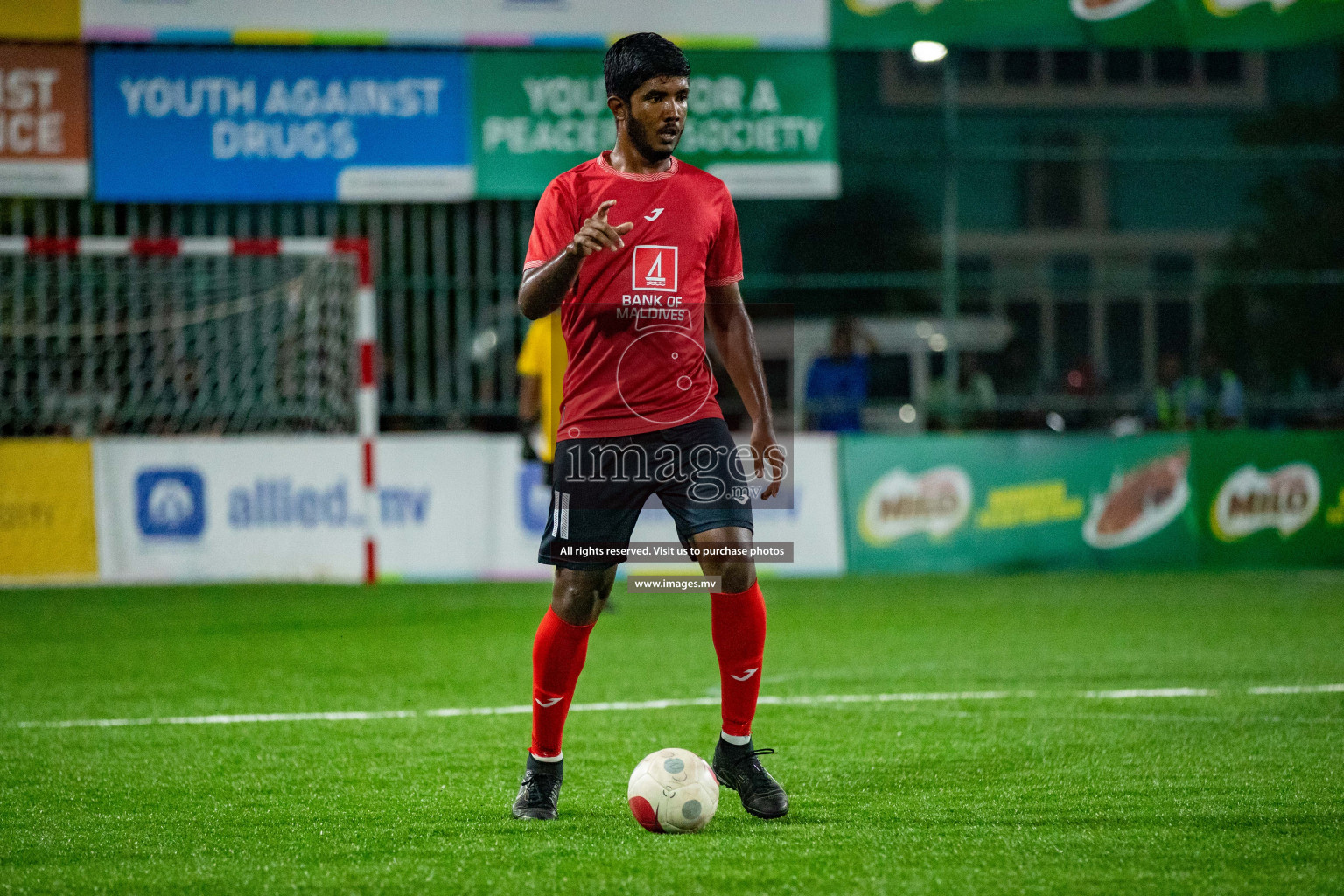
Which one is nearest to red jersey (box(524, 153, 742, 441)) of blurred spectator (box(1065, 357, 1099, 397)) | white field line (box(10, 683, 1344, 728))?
white field line (box(10, 683, 1344, 728))

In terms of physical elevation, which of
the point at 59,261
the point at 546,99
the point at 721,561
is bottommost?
the point at 721,561

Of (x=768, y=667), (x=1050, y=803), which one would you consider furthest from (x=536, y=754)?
(x=768, y=667)

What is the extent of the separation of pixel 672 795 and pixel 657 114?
179 centimetres

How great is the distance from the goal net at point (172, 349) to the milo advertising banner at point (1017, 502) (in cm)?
408

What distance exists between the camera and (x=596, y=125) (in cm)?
1223

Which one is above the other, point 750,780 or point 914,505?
point 914,505

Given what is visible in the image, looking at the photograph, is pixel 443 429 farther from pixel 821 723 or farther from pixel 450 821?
pixel 450 821

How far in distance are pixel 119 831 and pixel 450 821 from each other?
0.87 metres

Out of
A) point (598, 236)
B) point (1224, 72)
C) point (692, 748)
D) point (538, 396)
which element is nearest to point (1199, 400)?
point (538, 396)

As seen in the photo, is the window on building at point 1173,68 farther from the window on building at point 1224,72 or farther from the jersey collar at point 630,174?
the jersey collar at point 630,174

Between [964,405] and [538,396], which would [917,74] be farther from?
[538,396]

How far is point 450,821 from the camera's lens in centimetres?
434

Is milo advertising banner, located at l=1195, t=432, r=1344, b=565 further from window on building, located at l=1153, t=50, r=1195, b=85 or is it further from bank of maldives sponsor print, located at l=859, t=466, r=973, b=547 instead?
window on building, located at l=1153, t=50, r=1195, b=85

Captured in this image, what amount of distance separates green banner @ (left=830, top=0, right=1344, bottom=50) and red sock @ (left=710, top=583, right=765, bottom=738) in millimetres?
8701
